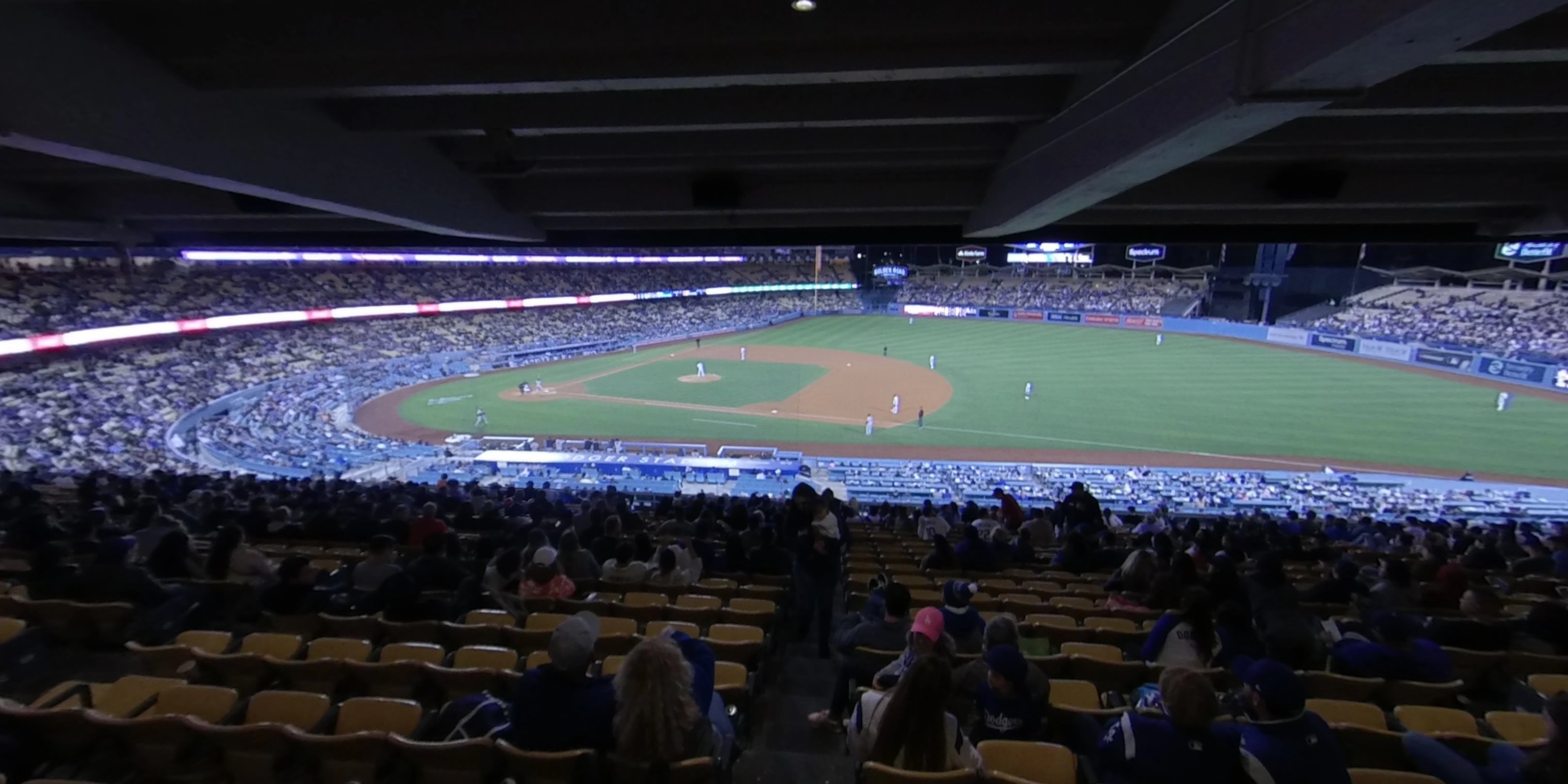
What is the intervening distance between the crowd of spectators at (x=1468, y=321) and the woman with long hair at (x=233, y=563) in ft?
157

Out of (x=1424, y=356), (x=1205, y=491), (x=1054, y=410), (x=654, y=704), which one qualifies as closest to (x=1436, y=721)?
(x=654, y=704)

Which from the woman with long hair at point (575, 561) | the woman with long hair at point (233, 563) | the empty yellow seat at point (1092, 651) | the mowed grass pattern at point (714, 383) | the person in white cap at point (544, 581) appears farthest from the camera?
the mowed grass pattern at point (714, 383)

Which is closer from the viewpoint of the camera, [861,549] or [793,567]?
[793,567]

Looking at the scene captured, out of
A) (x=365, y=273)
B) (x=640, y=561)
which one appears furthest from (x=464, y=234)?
(x=365, y=273)

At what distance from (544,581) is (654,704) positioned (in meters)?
3.34

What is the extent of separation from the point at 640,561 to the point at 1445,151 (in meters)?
8.14

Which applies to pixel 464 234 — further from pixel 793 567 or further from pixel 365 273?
pixel 365 273

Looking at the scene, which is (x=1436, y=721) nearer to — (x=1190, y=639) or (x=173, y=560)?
(x=1190, y=639)

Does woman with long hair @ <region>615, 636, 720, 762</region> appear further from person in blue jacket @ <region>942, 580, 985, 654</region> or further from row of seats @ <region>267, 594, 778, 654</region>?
person in blue jacket @ <region>942, 580, 985, 654</region>

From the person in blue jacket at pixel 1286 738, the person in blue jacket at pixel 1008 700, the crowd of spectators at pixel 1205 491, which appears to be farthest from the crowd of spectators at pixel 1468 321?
the person in blue jacket at pixel 1008 700

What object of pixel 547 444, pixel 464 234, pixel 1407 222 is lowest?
pixel 547 444

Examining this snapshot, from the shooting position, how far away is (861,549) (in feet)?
32.6

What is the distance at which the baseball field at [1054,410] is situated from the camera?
82.0ft

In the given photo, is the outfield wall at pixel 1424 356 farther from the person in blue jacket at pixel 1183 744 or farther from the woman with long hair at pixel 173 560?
the woman with long hair at pixel 173 560
